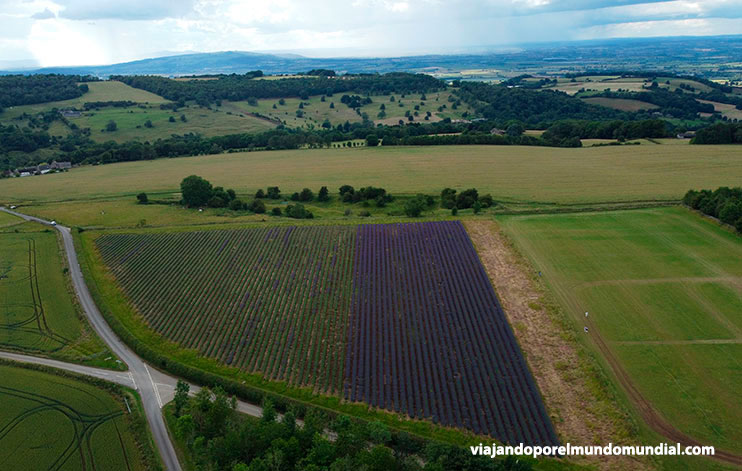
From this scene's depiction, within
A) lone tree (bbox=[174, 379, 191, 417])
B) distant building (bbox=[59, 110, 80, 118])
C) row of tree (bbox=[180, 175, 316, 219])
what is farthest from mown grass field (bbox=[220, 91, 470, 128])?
lone tree (bbox=[174, 379, 191, 417])

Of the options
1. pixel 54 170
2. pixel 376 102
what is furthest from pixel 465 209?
pixel 376 102

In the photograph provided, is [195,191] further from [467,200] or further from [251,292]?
[467,200]

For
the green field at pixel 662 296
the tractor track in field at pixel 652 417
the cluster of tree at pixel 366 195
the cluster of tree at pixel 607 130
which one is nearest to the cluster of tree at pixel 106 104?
the cluster of tree at pixel 366 195

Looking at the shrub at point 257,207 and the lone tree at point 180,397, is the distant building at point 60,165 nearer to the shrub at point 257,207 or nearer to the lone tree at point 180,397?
the shrub at point 257,207

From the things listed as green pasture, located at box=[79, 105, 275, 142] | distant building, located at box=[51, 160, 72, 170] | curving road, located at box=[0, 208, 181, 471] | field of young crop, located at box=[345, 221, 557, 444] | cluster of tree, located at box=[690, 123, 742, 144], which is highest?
green pasture, located at box=[79, 105, 275, 142]

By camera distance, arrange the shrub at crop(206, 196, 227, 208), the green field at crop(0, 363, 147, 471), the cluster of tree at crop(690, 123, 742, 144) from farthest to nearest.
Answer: the cluster of tree at crop(690, 123, 742, 144) < the shrub at crop(206, 196, 227, 208) < the green field at crop(0, 363, 147, 471)

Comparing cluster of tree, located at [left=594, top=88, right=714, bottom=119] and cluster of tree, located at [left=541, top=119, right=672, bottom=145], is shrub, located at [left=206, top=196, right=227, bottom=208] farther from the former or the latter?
cluster of tree, located at [left=594, top=88, right=714, bottom=119]
